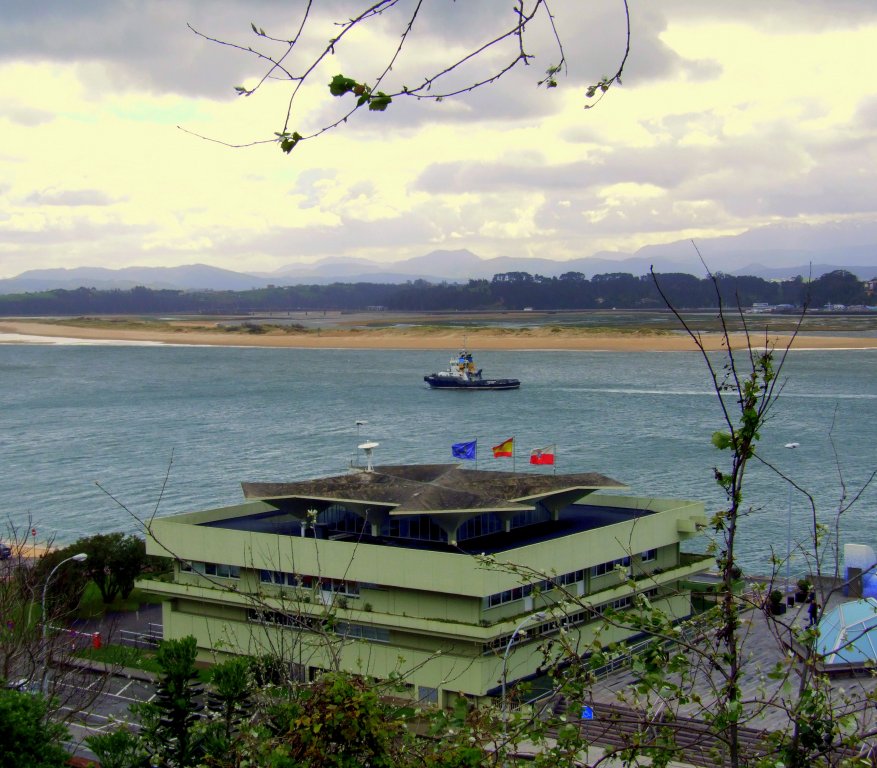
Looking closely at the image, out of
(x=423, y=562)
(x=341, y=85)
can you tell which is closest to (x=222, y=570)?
(x=423, y=562)

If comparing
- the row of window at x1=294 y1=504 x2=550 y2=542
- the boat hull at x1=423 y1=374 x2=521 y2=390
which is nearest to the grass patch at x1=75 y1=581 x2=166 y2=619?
the row of window at x1=294 y1=504 x2=550 y2=542

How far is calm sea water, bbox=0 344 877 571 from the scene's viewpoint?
165 feet

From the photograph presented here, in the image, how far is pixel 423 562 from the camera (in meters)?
23.9

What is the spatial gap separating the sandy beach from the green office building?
368 ft

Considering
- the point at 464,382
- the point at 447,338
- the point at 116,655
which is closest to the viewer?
the point at 116,655

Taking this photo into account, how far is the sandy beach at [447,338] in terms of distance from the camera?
15012cm

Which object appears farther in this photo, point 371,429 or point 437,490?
point 371,429

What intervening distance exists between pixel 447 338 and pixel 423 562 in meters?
145

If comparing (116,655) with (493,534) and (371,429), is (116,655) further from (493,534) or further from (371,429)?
(371,429)

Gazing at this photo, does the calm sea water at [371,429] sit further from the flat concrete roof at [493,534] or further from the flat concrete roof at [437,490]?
the flat concrete roof at [437,490]

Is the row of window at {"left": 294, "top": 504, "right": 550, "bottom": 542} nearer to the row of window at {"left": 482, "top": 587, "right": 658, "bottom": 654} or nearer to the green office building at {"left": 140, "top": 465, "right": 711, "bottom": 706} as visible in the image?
the green office building at {"left": 140, "top": 465, "right": 711, "bottom": 706}

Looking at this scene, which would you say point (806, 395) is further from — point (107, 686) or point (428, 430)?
point (107, 686)

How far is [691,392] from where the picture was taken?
9812cm

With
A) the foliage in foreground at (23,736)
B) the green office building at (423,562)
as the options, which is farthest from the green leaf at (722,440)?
the green office building at (423,562)
